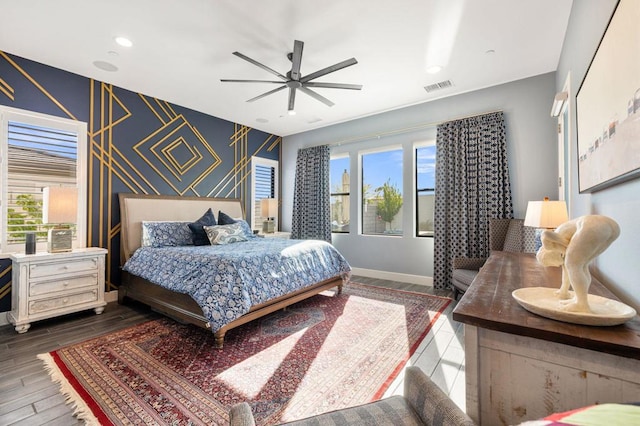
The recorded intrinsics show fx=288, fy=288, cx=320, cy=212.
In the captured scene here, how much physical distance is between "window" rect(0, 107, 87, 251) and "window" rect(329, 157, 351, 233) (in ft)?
12.6

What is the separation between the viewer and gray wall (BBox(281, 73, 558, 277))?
356 centimetres

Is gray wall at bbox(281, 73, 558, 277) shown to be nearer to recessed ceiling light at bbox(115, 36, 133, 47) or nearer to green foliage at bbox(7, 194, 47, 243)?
recessed ceiling light at bbox(115, 36, 133, 47)

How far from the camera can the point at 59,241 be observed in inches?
123

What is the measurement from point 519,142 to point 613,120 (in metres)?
2.85

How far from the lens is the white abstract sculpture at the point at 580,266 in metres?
0.79

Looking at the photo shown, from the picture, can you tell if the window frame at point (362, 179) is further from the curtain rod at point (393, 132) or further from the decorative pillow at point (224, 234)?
the decorative pillow at point (224, 234)

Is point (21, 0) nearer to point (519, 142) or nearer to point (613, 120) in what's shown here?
point (613, 120)

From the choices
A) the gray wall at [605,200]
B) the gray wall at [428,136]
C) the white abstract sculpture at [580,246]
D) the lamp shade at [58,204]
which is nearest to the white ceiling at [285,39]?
the gray wall at [428,136]

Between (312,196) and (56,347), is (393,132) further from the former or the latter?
(56,347)

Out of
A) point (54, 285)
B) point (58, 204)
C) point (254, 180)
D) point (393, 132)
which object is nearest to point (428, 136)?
point (393, 132)

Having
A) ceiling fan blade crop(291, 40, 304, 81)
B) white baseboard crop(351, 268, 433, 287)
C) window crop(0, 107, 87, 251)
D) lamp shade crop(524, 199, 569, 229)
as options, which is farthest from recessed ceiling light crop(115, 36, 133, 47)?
white baseboard crop(351, 268, 433, 287)

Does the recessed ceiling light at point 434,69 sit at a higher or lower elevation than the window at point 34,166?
higher

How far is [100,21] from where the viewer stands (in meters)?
2.55

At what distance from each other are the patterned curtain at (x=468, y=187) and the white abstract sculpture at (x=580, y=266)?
313cm
